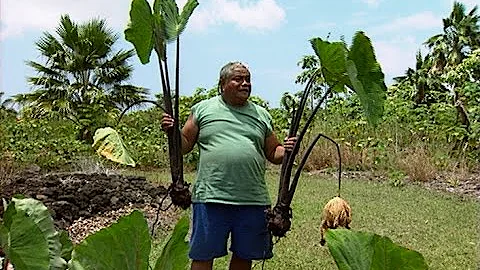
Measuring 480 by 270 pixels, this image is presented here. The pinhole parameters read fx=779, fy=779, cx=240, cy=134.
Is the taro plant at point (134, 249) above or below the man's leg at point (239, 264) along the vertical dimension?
above

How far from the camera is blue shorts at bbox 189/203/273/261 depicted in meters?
2.60

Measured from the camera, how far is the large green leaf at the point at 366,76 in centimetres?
143

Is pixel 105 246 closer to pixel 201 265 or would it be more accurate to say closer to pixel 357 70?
pixel 357 70

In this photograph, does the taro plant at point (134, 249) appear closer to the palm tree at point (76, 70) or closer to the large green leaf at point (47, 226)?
the large green leaf at point (47, 226)

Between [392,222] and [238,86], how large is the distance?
3145mm

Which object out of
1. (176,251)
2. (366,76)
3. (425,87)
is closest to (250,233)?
(366,76)

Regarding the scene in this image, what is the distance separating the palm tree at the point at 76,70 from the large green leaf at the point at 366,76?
33.3 feet

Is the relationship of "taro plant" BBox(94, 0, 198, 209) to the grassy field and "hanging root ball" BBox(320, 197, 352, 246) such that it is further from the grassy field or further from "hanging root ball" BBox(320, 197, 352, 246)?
the grassy field

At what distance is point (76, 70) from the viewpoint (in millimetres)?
12352

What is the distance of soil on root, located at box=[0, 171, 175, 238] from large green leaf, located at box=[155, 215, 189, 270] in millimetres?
4143

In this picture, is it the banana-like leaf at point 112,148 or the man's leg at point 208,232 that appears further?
the man's leg at point 208,232

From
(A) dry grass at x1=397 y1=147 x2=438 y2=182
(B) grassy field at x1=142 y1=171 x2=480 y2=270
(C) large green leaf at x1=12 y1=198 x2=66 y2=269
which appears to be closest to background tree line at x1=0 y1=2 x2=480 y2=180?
(A) dry grass at x1=397 y1=147 x2=438 y2=182

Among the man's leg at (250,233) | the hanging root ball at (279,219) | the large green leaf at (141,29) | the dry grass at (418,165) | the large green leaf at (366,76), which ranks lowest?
the dry grass at (418,165)

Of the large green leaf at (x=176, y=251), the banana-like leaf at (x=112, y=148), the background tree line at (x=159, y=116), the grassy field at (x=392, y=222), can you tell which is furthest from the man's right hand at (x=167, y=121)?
the background tree line at (x=159, y=116)
